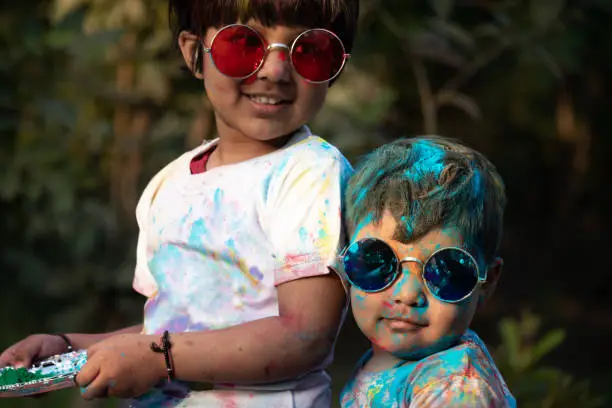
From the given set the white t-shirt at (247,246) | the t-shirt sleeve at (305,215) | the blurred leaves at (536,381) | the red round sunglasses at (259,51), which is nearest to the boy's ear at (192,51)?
the red round sunglasses at (259,51)

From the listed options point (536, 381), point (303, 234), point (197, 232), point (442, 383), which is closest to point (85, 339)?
point (197, 232)

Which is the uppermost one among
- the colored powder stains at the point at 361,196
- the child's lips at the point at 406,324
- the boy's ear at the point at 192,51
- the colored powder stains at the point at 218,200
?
the boy's ear at the point at 192,51

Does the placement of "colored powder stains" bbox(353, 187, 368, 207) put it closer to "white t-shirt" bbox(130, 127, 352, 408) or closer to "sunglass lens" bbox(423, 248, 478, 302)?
"white t-shirt" bbox(130, 127, 352, 408)

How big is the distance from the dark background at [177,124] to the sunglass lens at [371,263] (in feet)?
6.31

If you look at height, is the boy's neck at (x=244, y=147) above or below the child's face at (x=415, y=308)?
above

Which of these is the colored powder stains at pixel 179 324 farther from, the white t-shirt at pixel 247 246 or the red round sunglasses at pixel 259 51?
the red round sunglasses at pixel 259 51

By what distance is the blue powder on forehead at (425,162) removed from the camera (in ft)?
6.84

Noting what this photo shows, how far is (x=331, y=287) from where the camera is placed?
2.09 m

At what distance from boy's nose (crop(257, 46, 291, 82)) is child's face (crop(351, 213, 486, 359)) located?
0.39 meters

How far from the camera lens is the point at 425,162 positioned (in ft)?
6.90

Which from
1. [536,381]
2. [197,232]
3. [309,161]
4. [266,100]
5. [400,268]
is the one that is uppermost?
[266,100]

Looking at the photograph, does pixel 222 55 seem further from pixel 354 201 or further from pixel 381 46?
pixel 381 46

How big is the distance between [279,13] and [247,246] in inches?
19.6

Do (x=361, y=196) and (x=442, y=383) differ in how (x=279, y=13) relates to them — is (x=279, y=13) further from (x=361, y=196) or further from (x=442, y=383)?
(x=442, y=383)
